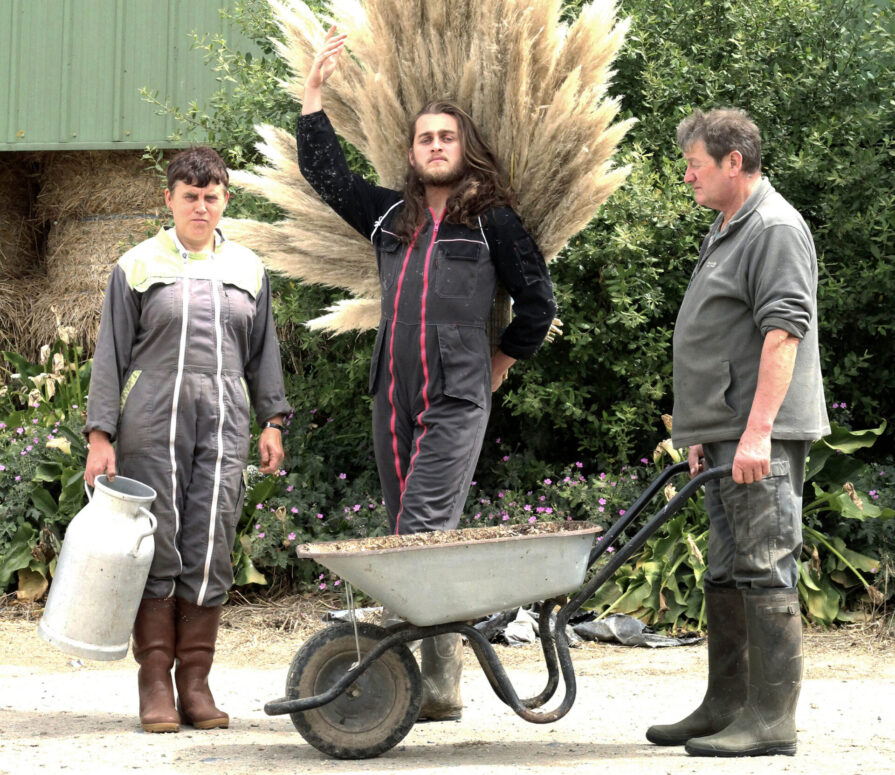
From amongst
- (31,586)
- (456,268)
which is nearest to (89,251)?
(31,586)

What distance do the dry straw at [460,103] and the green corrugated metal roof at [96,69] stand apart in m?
3.48

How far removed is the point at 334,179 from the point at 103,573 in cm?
131

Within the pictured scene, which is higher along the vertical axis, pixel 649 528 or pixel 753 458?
pixel 753 458

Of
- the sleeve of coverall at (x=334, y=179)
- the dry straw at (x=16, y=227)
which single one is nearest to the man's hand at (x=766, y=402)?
the sleeve of coverall at (x=334, y=179)

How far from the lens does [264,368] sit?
12.5 ft

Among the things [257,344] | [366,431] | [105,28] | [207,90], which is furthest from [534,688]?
[105,28]

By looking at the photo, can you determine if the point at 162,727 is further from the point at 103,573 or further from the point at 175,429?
the point at 175,429

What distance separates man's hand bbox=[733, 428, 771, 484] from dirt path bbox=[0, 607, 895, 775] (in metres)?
0.69

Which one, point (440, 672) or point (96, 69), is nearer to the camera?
point (440, 672)


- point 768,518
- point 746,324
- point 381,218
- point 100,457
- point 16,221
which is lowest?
point 768,518

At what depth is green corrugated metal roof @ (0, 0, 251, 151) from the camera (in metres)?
7.50

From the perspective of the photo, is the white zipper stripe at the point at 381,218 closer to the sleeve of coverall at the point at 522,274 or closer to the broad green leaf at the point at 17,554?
the sleeve of coverall at the point at 522,274

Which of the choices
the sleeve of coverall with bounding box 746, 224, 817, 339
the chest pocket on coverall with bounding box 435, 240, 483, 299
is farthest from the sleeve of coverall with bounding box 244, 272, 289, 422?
the sleeve of coverall with bounding box 746, 224, 817, 339

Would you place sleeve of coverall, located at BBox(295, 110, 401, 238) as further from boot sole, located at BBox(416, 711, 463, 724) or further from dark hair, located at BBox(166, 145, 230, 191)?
boot sole, located at BBox(416, 711, 463, 724)
